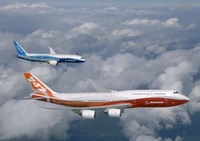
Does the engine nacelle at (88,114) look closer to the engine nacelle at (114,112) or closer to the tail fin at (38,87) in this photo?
the engine nacelle at (114,112)

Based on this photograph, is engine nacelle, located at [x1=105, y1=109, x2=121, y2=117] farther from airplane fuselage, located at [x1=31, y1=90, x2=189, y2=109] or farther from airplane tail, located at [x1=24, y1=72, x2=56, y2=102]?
airplane tail, located at [x1=24, y1=72, x2=56, y2=102]

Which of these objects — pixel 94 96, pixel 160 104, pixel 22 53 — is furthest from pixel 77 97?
pixel 22 53

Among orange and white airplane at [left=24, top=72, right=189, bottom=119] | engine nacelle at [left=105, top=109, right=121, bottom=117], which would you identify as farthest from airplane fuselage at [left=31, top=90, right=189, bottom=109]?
engine nacelle at [left=105, top=109, right=121, bottom=117]

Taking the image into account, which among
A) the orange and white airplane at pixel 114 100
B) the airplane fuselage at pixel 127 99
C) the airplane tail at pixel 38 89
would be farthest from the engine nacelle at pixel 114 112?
the airplane tail at pixel 38 89

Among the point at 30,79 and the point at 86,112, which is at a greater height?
the point at 30,79

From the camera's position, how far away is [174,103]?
276ft

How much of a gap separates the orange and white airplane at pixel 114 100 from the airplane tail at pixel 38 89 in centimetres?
73

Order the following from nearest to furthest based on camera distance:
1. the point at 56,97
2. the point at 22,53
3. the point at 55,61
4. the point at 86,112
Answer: the point at 86,112 → the point at 56,97 → the point at 55,61 → the point at 22,53

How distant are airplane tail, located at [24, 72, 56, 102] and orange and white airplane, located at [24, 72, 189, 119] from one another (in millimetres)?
732

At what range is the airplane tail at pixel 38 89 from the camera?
303 ft

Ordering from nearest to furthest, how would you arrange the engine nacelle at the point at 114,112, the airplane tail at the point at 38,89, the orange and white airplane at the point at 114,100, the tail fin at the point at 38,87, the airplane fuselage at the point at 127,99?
the engine nacelle at the point at 114,112 < the orange and white airplane at the point at 114,100 < the airplane fuselage at the point at 127,99 < the airplane tail at the point at 38,89 < the tail fin at the point at 38,87

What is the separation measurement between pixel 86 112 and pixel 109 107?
26.3 ft

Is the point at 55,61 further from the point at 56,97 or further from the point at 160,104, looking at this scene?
the point at 160,104

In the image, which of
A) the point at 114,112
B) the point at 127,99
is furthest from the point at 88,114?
the point at 127,99
